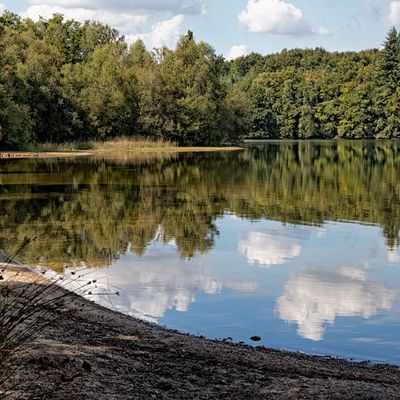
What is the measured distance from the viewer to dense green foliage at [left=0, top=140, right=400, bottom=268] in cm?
1809

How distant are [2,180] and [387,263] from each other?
2468 centimetres

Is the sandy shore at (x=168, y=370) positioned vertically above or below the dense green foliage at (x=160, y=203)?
above

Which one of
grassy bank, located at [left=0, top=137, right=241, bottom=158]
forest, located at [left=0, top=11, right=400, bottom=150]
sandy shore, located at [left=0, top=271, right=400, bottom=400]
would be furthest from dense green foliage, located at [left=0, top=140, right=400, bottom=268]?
forest, located at [left=0, top=11, right=400, bottom=150]

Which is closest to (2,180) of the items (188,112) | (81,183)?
(81,183)

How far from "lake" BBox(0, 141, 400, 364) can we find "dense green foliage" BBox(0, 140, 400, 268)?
57 millimetres

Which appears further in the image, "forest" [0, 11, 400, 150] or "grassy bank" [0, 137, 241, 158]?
"forest" [0, 11, 400, 150]

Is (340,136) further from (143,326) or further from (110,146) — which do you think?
(143,326)

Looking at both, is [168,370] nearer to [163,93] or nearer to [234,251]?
[234,251]

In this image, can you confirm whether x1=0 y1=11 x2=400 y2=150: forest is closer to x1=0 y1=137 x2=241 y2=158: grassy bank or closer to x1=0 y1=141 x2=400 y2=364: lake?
x1=0 y1=137 x2=241 y2=158: grassy bank

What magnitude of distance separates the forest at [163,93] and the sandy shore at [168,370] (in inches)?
1963

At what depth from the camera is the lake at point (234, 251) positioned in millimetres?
10641

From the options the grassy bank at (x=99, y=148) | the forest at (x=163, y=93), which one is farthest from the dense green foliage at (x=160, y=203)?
the forest at (x=163, y=93)

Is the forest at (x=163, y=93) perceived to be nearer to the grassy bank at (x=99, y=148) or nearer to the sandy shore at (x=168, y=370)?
the grassy bank at (x=99, y=148)

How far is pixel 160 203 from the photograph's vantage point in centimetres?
2644
